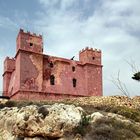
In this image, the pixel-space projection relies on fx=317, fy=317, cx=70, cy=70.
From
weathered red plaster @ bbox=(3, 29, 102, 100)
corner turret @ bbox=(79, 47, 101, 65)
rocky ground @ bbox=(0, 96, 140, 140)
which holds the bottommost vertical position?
rocky ground @ bbox=(0, 96, 140, 140)

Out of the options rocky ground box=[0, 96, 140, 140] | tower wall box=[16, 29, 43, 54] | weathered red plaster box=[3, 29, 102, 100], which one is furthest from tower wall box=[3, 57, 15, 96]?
rocky ground box=[0, 96, 140, 140]

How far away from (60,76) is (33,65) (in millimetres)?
4375

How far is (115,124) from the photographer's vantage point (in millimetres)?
11133

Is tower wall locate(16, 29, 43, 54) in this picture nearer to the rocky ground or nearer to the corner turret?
the corner turret

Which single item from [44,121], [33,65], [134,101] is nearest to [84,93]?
[33,65]

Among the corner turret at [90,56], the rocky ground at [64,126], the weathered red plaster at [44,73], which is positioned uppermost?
the corner turret at [90,56]

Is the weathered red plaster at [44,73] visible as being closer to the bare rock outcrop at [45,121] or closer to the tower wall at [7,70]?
the tower wall at [7,70]

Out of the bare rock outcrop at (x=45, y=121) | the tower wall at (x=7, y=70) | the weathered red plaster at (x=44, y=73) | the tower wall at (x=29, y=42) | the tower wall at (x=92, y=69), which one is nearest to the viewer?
the bare rock outcrop at (x=45, y=121)

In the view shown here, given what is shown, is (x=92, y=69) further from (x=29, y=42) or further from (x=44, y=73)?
(x=29, y=42)

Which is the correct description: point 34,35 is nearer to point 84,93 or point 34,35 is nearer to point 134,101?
point 84,93

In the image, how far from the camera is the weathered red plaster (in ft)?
126

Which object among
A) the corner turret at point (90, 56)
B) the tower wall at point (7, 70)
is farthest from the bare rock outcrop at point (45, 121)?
the tower wall at point (7, 70)

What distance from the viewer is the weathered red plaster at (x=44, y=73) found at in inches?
1516

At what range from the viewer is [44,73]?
4047 cm
